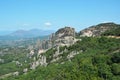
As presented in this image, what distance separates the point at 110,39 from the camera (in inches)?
3457

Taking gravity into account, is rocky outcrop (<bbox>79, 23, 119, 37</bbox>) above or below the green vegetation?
above

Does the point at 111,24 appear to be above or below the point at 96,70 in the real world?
above

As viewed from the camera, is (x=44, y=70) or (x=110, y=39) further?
(x=110, y=39)

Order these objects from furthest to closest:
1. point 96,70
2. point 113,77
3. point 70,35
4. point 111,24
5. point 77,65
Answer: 1. point 111,24
2. point 70,35
3. point 77,65
4. point 96,70
5. point 113,77

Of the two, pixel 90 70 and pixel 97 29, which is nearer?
pixel 90 70

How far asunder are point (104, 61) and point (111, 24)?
80208mm

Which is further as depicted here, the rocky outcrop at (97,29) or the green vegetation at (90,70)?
the rocky outcrop at (97,29)

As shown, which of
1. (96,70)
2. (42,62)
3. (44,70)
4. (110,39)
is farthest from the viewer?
(42,62)

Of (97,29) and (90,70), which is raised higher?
(97,29)

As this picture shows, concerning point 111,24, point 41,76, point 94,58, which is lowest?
point 41,76

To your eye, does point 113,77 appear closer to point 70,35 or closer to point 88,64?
point 88,64

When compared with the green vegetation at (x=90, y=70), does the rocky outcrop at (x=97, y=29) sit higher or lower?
higher

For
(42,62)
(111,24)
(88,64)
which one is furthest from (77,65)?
(111,24)

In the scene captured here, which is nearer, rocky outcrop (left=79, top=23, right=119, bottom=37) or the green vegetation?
the green vegetation
